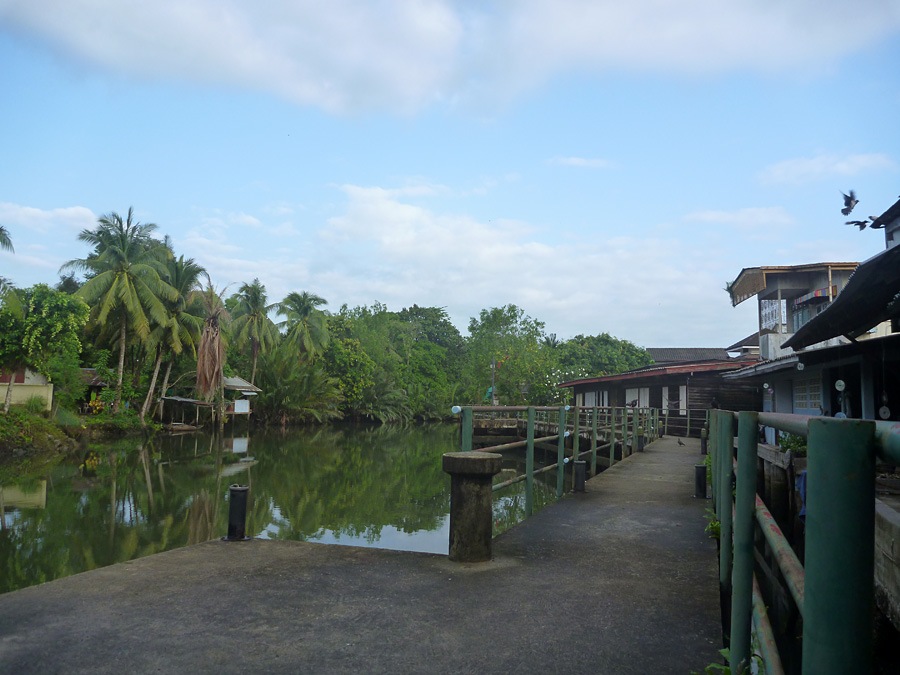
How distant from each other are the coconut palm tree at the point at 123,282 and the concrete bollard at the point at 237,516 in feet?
79.2

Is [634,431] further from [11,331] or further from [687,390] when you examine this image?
[11,331]

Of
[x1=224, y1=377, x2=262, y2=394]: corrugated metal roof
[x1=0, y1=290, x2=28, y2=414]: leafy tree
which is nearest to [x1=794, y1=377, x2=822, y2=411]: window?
[x1=0, y1=290, x2=28, y2=414]: leafy tree

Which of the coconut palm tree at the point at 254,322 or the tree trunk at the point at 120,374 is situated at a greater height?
the coconut palm tree at the point at 254,322

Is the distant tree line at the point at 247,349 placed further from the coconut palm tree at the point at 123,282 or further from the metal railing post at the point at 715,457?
the metal railing post at the point at 715,457

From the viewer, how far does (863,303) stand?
6488 millimetres

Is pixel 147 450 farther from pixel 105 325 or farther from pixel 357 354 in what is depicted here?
pixel 357 354

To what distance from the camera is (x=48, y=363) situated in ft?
74.6

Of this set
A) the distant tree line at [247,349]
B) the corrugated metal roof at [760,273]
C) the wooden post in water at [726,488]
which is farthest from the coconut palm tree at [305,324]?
the wooden post in water at [726,488]

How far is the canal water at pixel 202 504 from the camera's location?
9.52 metres

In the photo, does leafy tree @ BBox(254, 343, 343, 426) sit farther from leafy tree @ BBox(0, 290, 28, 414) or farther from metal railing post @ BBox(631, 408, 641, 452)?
metal railing post @ BBox(631, 408, 641, 452)

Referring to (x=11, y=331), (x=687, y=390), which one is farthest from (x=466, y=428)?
(x=687, y=390)

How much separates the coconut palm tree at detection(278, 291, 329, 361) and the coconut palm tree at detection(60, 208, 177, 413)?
42.1 ft

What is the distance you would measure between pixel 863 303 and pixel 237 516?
6.13 meters

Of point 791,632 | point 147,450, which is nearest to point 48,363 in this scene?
point 147,450
